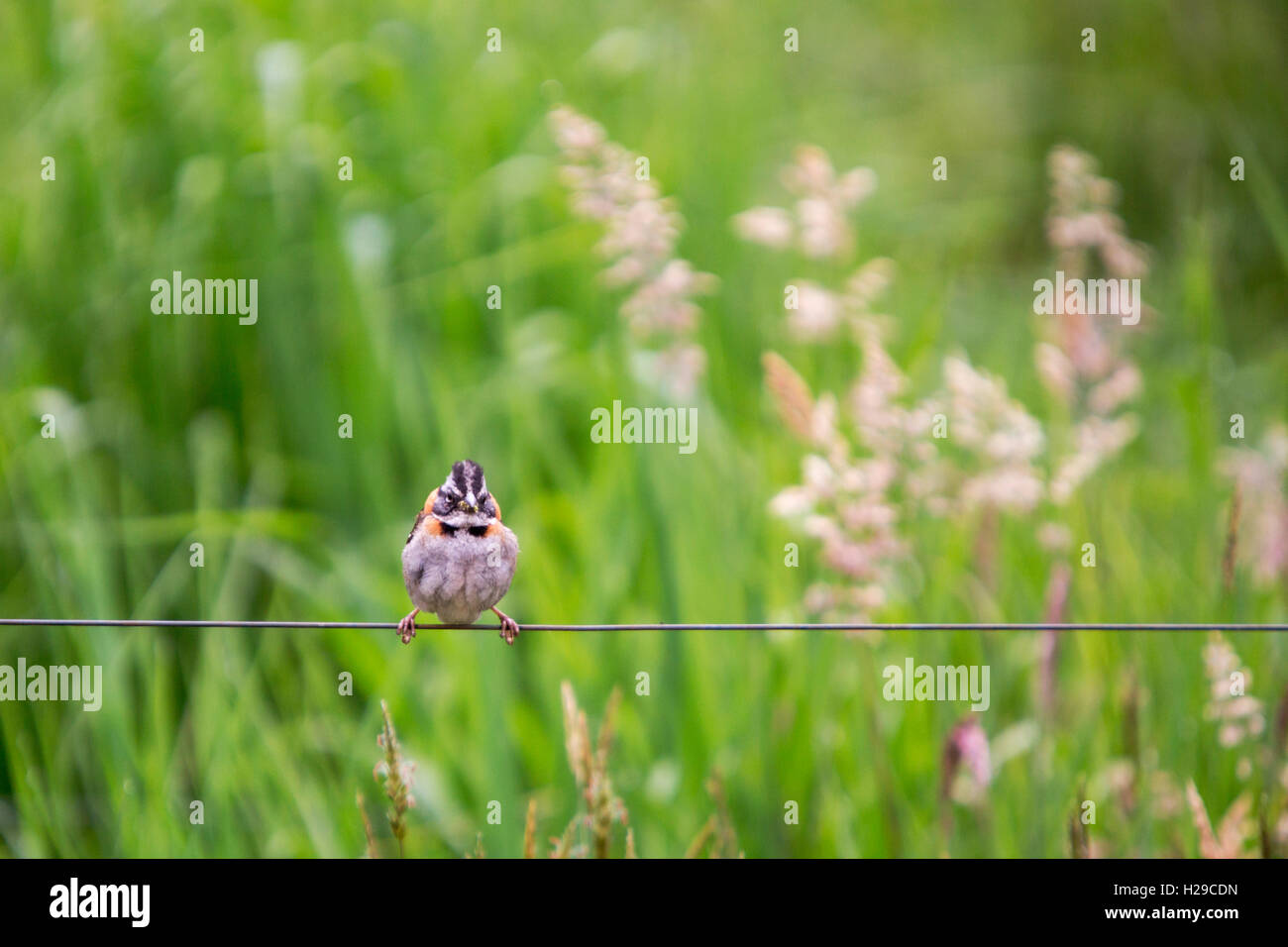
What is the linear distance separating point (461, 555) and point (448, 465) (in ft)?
4.23

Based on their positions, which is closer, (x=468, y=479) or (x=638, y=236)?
(x=468, y=479)

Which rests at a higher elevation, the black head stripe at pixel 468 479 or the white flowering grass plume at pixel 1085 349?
the white flowering grass plume at pixel 1085 349

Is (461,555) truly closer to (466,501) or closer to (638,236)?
(466,501)

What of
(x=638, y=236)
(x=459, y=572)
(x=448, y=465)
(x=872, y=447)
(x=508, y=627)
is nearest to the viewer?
(x=508, y=627)

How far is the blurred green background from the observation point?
3512mm

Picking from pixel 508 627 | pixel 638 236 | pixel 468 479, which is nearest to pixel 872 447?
pixel 638 236

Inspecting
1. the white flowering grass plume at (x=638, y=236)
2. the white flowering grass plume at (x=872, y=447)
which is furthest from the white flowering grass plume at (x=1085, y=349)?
the white flowering grass plume at (x=638, y=236)

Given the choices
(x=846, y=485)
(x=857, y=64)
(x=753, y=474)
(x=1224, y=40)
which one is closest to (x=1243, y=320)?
(x=1224, y=40)

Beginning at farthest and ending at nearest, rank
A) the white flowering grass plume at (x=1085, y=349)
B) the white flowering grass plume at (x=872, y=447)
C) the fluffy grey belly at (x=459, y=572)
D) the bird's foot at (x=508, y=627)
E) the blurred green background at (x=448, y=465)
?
the white flowering grass plume at (x=1085, y=349) < the blurred green background at (x=448, y=465) < the white flowering grass plume at (x=872, y=447) < the fluffy grey belly at (x=459, y=572) < the bird's foot at (x=508, y=627)

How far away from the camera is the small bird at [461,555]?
2871mm

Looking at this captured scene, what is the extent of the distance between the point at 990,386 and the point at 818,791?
1226mm

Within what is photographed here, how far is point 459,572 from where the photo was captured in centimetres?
287

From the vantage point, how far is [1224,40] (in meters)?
7.15

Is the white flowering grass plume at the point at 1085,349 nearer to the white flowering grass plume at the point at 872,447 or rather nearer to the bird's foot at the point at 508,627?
the white flowering grass plume at the point at 872,447
